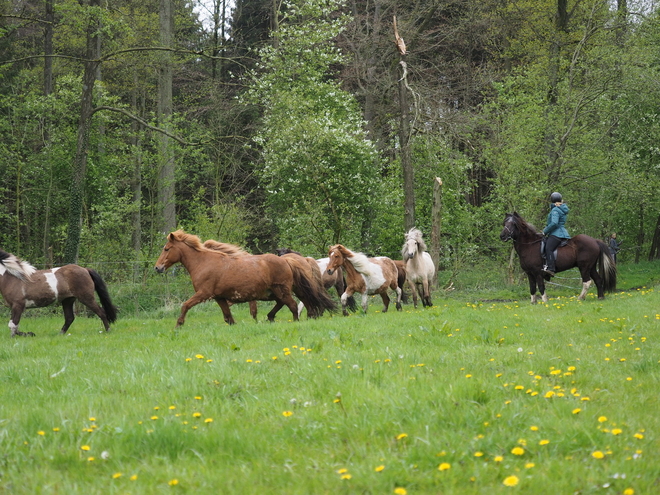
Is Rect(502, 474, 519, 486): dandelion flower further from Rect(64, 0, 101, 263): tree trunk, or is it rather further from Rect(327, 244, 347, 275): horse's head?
Rect(64, 0, 101, 263): tree trunk

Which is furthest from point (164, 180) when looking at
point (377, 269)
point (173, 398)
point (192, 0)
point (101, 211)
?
point (173, 398)

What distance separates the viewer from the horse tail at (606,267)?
16.9 meters

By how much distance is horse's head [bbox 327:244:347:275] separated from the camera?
48.3 feet

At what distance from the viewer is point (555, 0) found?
34688 mm

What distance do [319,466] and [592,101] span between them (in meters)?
27.4

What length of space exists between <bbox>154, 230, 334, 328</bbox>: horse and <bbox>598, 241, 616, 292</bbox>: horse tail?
7.99 meters

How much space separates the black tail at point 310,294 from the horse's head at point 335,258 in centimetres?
83

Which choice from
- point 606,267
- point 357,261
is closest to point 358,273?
point 357,261

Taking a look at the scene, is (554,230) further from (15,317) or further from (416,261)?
(15,317)

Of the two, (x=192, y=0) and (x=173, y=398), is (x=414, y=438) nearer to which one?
(x=173, y=398)

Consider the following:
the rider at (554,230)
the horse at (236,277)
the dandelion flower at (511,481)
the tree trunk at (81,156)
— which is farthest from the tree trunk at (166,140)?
the dandelion flower at (511,481)

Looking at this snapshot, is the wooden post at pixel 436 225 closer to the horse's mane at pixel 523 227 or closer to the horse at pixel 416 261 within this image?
the horse's mane at pixel 523 227

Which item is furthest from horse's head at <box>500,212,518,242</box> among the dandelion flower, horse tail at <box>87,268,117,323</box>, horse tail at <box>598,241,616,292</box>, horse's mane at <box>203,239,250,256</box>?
the dandelion flower

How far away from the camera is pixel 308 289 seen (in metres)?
13.8
